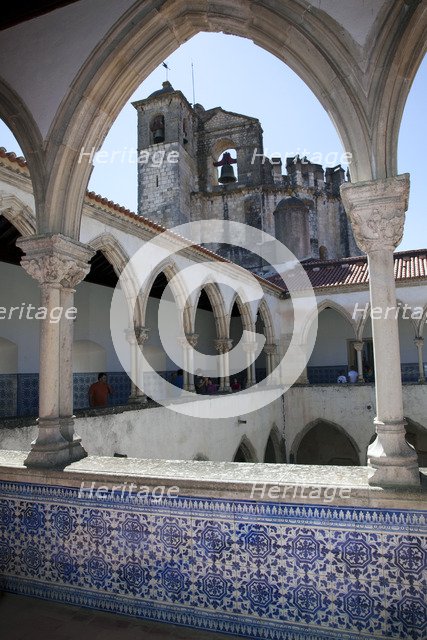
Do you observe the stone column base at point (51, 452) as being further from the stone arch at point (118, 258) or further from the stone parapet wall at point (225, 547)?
the stone arch at point (118, 258)

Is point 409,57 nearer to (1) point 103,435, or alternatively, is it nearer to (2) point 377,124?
(2) point 377,124

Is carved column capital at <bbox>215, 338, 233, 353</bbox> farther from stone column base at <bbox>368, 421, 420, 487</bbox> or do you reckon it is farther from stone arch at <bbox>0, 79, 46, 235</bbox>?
stone column base at <bbox>368, 421, 420, 487</bbox>

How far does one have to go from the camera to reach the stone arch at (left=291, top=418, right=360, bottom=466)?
15.9 meters

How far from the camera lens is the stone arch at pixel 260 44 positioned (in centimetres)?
285

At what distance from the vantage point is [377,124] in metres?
2.88

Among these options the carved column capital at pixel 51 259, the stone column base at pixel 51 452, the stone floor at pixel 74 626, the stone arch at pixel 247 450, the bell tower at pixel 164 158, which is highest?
the bell tower at pixel 164 158

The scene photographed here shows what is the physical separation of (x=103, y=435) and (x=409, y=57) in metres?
6.13

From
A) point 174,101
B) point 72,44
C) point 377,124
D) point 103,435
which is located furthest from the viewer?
point 174,101

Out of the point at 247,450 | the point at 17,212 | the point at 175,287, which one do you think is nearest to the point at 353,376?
the point at 247,450

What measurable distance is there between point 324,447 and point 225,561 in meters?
14.3

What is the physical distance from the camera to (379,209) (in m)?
2.79

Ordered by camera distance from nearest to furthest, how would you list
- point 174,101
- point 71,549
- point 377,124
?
point 377,124, point 71,549, point 174,101

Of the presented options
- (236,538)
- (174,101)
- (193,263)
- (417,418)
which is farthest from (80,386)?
(174,101)

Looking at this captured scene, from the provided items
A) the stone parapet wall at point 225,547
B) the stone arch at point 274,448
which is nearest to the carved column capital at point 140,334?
the stone parapet wall at point 225,547
